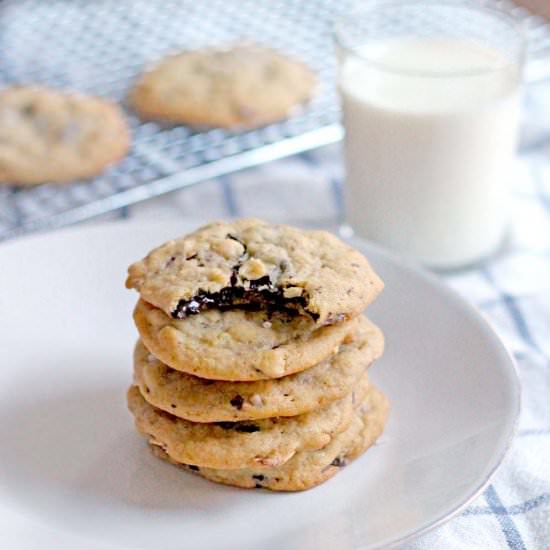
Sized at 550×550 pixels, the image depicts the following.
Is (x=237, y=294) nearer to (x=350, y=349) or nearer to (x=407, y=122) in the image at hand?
(x=350, y=349)

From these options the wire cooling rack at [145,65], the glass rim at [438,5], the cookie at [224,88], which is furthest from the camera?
the cookie at [224,88]

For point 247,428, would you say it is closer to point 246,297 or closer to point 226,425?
point 226,425

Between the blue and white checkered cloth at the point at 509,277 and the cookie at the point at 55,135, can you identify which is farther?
the cookie at the point at 55,135

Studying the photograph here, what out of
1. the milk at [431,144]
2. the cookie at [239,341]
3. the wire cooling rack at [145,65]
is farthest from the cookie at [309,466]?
the wire cooling rack at [145,65]

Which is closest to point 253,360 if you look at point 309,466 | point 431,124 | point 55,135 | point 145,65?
point 309,466

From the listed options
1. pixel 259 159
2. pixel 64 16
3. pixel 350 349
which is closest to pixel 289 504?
pixel 350 349

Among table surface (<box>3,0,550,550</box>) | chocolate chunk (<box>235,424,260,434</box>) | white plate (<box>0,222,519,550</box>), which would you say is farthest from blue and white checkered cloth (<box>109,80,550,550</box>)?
chocolate chunk (<box>235,424,260,434</box>)

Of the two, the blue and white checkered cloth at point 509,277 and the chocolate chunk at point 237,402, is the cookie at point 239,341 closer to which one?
the chocolate chunk at point 237,402
